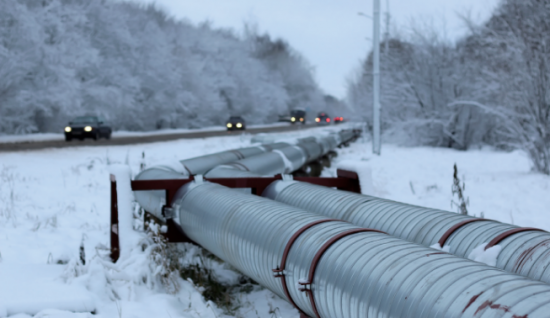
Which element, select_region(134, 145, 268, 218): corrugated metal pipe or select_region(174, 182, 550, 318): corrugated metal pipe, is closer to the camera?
select_region(174, 182, 550, 318): corrugated metal pipe

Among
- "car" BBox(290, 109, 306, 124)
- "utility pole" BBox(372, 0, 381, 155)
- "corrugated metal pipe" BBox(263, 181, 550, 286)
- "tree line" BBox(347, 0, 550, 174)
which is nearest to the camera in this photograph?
"corrugated metal pipe" BBox(263, 181, 550, 286)

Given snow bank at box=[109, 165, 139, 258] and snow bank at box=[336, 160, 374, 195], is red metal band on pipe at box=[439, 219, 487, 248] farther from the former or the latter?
snow bank at box=[109, 165, 139, 258]

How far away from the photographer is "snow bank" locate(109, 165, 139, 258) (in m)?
4.73

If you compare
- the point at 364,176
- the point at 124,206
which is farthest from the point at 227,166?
the point at 124,206

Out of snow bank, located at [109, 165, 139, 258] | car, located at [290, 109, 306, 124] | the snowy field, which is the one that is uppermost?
car, located at [290, 109, 306, 124]

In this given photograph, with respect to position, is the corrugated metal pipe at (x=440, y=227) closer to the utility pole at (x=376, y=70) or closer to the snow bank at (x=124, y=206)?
the snow bank at (x=124, y=206)

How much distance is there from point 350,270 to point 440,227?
124cm

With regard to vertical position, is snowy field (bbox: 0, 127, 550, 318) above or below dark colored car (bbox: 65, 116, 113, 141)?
below

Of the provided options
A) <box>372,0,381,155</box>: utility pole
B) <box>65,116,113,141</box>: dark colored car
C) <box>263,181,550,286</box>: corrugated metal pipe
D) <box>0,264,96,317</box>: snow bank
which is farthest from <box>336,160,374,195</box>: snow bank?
<box>65,116,113,141</box>: dark colored car

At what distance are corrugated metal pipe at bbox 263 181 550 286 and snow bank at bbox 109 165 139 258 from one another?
1591 millimetres

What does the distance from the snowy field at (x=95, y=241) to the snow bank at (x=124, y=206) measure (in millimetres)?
160

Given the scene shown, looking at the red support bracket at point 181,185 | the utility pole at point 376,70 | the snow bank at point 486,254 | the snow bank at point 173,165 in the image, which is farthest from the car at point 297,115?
the snow bank at point 486,254

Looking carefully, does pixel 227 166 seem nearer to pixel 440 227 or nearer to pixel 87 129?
pixel 440 227

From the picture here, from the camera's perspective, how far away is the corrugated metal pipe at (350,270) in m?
1.99
